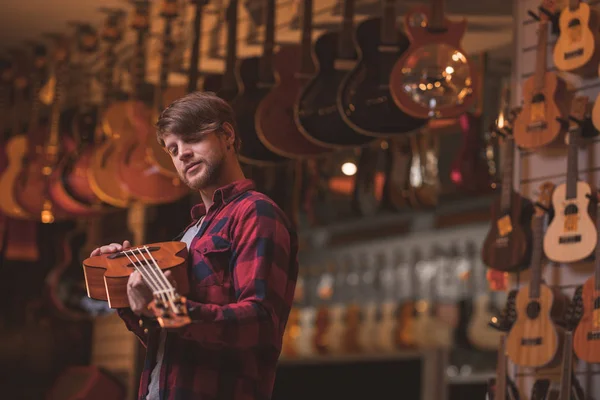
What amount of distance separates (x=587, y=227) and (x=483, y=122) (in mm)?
2098

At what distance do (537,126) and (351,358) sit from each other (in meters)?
4.61

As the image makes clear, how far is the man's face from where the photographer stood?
7.51ft

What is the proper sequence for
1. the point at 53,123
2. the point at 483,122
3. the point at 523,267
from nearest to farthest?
the point at 523,267, the point at 483,122, the point at 53,123

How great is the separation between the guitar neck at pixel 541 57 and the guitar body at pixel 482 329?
3686mm

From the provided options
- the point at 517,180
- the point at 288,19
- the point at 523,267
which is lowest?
the point at 523,267

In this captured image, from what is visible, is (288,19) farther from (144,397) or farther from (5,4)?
(144,397)

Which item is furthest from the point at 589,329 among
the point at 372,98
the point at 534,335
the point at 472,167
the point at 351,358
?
the point at 351,358

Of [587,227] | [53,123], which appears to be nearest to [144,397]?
[587,227]

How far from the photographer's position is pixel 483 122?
605cm

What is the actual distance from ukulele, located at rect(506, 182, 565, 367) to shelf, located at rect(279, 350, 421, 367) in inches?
154

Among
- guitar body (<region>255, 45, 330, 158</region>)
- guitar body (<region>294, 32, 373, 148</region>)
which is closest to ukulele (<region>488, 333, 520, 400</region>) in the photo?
guitar body (<region>294, 32, 373, 148</region>)

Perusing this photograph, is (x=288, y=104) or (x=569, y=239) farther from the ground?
(x=288, y=104)

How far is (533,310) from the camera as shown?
163 inches

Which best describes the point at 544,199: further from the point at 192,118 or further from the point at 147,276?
the point at 147,276
